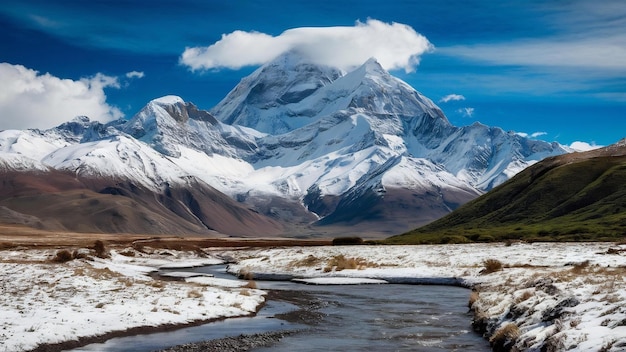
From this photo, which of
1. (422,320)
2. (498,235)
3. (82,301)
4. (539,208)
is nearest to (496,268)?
(422,320)

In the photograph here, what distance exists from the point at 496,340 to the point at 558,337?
7.07 meters

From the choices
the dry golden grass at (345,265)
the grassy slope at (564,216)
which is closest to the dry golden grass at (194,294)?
the dry golden grass at (345,265)

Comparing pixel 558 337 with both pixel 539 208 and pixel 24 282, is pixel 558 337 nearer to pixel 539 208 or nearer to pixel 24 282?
pixel 24 282

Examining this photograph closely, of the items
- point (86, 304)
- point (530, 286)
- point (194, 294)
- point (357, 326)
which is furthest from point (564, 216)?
point (86, 304)

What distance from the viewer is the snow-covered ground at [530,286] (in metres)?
25.5

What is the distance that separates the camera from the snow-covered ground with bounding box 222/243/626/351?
83.5 ft

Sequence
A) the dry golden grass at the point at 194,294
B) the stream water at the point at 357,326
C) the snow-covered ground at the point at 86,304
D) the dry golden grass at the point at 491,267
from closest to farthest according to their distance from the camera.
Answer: the snow-covered ground at the point at 86,304 → the stream water at the point at 357,326 → the dry golden grass at the point at 194,294 → the dry golden grass at the point at 491,267

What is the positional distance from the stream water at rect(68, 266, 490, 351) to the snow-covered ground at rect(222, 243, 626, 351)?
1955 mm

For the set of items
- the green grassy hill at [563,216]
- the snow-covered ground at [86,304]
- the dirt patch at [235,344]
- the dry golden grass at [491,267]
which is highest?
the green grassy hill at [563,216]

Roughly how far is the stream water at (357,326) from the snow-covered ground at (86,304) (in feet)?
5.27

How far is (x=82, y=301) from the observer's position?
135ft

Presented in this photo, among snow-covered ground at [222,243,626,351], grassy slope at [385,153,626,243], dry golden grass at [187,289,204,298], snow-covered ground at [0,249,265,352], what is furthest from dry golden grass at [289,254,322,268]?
grassy slope at [385,153,626,243]

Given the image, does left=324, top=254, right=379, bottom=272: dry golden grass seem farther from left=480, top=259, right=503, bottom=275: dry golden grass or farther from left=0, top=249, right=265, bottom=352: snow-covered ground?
left=0, top=249, right=265, bottom=352: snow-covered ground

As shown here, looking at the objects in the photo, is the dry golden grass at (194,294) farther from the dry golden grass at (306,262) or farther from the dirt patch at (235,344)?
the dry golden grass at (306,262)
